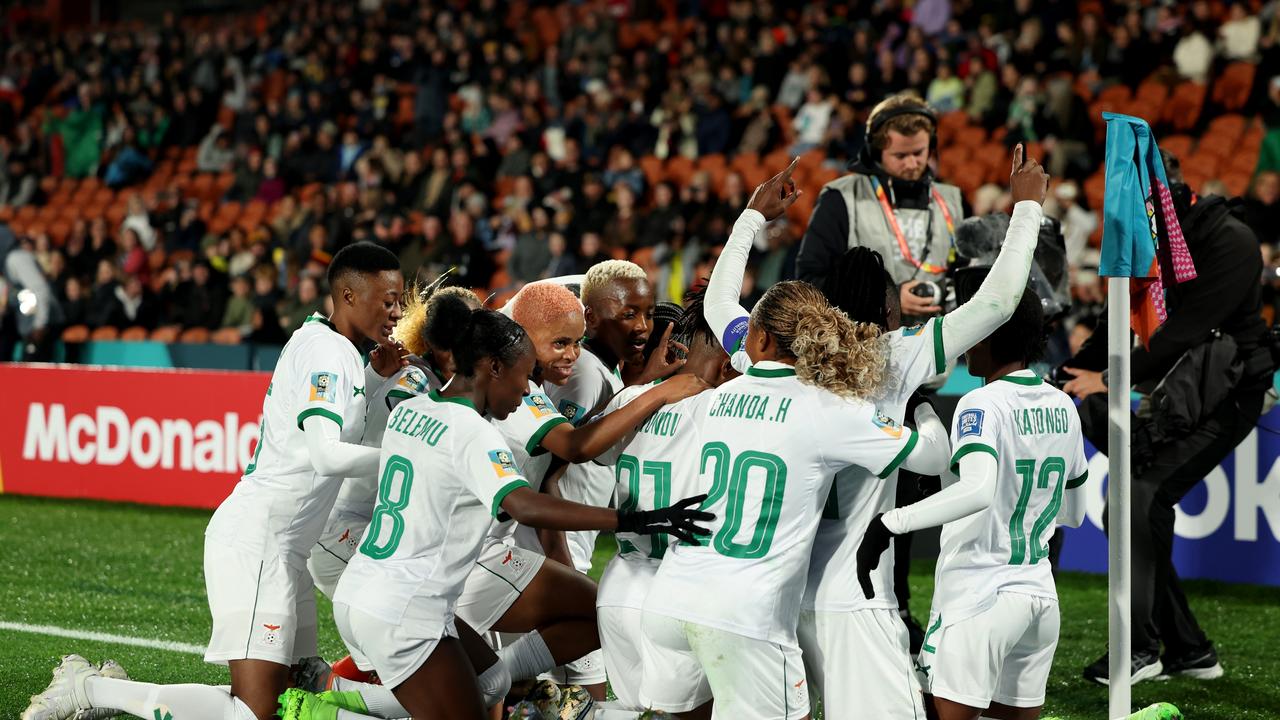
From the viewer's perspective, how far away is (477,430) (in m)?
3.97

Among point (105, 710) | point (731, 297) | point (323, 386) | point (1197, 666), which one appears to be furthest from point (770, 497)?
point (1197, 666)

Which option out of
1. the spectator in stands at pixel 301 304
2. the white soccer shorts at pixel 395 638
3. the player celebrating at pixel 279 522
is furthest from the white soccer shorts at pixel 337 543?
the spectator in stands at pixel 301 304

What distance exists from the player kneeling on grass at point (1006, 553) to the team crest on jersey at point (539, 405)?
118 cm

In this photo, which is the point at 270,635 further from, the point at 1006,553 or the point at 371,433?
the point at 1006,553

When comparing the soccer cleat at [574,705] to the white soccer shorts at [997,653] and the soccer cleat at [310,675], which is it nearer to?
the soccer cleat at [310,675]

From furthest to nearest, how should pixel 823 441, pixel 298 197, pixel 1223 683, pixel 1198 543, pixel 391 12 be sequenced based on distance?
pixel 391 12 → pixel 298 197 → pixel 1198 543 → pixel 1223 683 → pixel 823 441

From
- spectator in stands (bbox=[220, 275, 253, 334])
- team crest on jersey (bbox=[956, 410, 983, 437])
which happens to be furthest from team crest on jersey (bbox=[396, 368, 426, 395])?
spectator in stands (bbox=[220, 275, 253, 334])

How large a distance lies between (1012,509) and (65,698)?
3.12 m

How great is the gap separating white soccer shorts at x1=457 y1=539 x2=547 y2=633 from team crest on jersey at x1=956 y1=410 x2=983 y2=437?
1.45 metres

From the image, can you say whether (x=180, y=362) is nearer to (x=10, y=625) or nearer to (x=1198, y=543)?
(x=10, y=625)

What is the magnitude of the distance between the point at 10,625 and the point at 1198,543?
6024 millimetres

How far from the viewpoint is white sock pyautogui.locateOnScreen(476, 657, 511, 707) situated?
4.44 m

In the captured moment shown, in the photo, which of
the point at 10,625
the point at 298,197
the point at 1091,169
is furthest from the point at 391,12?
the point at 10,625

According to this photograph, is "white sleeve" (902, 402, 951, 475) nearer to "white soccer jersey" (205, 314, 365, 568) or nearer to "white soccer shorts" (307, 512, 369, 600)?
"white soccer jersey" (205, 314, 365, 568)
